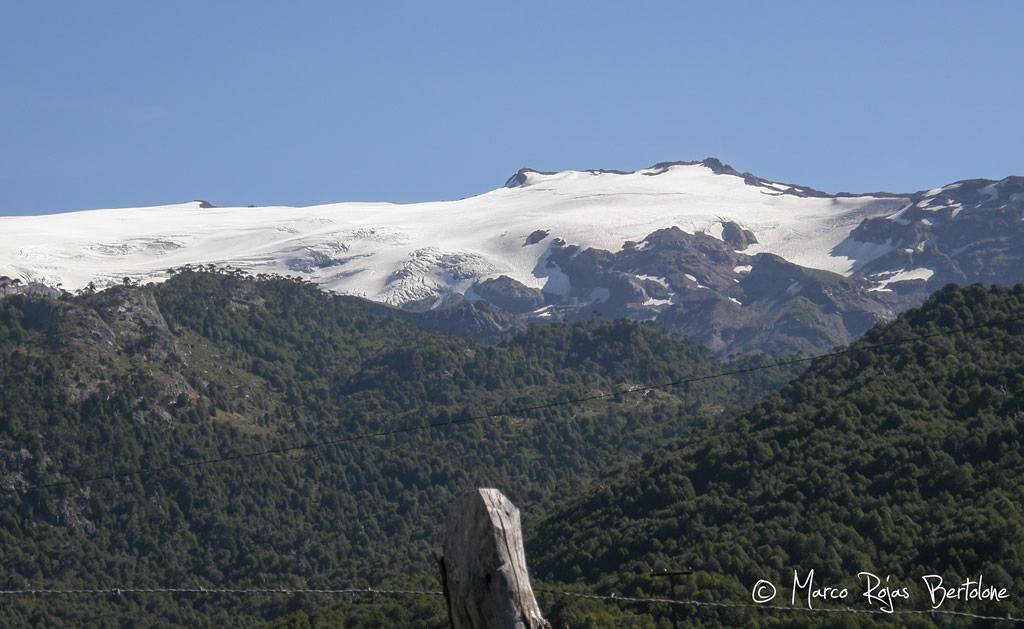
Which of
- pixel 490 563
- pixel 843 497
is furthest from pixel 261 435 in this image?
pixel 490 563

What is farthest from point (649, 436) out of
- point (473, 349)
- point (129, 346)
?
point (129, 346)

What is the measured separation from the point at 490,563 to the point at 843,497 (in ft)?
176

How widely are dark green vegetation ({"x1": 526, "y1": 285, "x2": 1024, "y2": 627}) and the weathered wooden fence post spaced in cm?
3399

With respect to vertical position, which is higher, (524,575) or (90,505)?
(524,575)

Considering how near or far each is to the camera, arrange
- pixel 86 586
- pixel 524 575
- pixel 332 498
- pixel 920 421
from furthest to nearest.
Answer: pixel 332 498, pixel 86 586, pixel 920 421, pixel 524 575

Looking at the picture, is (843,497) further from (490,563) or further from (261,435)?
(261,435)

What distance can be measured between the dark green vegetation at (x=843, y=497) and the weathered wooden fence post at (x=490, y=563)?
112ft

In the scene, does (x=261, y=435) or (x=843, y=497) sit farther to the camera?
(x=261, y=435)

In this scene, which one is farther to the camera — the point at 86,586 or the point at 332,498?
the point at 332,498

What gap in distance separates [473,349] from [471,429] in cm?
3111

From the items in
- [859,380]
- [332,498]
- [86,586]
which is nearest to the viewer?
[859,380]

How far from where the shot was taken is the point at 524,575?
Result: 7316 millimetres

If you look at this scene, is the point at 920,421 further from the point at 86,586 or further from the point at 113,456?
the point at 113,456

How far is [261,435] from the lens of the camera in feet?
411
